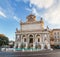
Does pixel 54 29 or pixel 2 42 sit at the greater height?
pixel 54 29

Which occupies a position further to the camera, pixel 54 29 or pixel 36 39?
pixel 54 29

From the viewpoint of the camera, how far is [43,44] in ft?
162

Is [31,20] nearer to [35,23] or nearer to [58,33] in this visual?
[35,23]

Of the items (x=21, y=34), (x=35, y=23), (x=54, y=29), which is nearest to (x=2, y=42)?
(x=21, y=34)

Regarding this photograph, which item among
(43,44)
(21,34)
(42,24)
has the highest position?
(42,24)

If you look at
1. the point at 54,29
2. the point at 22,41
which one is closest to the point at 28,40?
the point at 22,41

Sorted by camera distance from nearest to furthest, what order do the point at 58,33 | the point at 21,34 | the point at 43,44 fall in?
1. the point at 43,44
2. the point at 21,34
3. the point at 58,33

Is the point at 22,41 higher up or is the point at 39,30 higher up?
the point at 39,30

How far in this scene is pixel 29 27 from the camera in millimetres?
54438

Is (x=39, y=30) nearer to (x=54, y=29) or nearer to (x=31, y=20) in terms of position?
(x=31, y=20)

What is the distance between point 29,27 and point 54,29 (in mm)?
14980

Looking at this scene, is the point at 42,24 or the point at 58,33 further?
the point at 58,33

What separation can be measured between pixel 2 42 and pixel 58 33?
27.0m

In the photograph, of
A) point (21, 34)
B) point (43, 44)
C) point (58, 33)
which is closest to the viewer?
point (43, 44)
